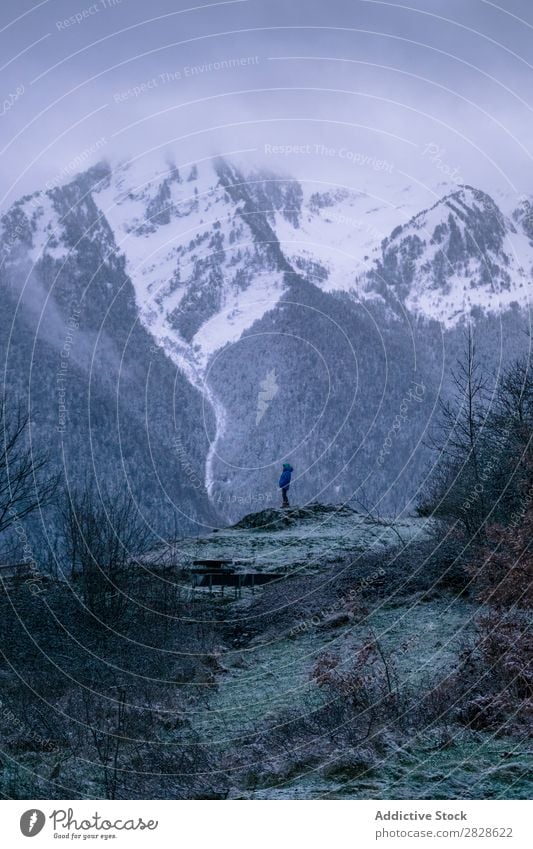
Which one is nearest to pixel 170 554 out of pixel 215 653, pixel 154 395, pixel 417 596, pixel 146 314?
pixel 215 653

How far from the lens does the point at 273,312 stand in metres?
137

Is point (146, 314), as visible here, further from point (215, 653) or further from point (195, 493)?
point (215, 653)

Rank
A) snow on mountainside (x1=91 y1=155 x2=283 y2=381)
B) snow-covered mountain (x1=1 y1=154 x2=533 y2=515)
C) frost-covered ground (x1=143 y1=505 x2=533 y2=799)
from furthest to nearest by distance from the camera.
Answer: snow on mountainside (x1=91 y1=155 x2=283 y2=381) → snow-covered mountain (x1=1 y1=154 x2=533 y2=515) → frost-covered ground (x1=143 y1=505 x2=533 y2=799)

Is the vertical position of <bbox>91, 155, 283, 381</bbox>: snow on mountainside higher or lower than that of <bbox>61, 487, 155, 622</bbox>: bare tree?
higher

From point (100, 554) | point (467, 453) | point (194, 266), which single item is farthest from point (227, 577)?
point (194, 266)

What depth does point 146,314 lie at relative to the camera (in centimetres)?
13588
